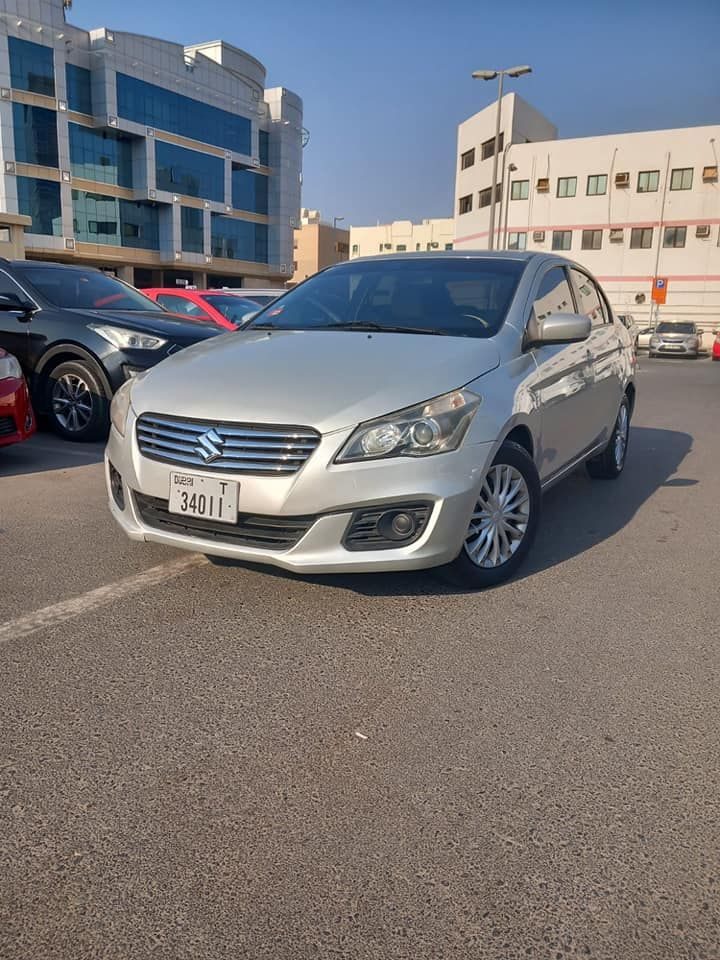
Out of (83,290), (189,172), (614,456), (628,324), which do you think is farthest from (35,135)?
(614,456)

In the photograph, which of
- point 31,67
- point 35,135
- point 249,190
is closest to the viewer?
point 31,67

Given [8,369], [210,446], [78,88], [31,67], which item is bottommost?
[210,446]

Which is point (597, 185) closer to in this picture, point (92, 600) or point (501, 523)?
point (501, 523)

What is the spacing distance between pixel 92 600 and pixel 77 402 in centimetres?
404

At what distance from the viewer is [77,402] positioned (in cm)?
700

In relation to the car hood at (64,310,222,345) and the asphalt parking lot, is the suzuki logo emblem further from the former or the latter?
the car hood at (64,310,222,345)

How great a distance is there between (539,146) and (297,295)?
46285 millimetres

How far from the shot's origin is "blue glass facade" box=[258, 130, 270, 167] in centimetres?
5541

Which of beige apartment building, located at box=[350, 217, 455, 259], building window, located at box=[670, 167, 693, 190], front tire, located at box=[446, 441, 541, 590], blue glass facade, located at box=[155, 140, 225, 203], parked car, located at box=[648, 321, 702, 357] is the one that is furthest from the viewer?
beige apartment building, located at box=[350, 217, 455, 259]

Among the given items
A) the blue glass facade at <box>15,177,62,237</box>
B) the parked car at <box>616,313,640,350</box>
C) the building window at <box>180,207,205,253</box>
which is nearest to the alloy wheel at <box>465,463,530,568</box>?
the parked car at <box>616,313,640,350</box>

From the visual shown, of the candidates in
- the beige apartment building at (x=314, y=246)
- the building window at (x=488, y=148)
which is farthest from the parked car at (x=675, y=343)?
the beige apartment building at (x=314, y=246)

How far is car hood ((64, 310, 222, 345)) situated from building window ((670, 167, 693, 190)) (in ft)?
141

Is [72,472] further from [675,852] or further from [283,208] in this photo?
[283,208]

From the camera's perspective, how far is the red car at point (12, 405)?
18.2 feet
